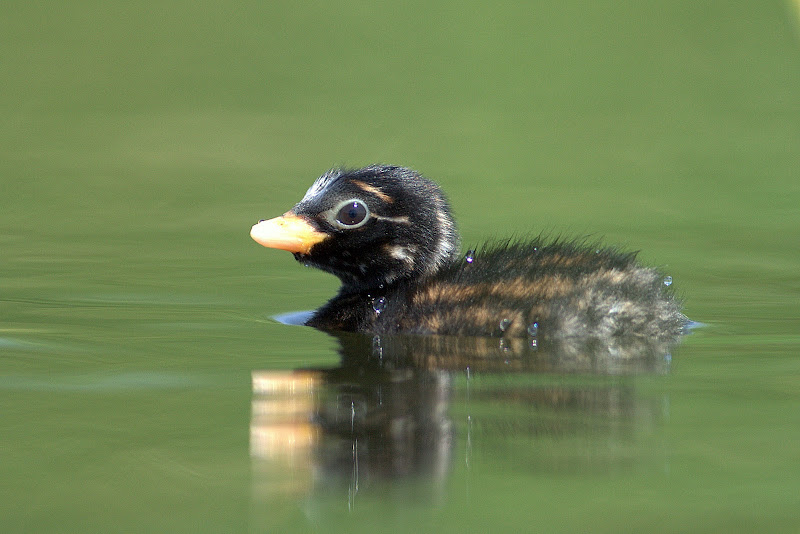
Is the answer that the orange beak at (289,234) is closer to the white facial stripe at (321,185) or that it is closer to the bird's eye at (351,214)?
the bird's eye at (351,214)

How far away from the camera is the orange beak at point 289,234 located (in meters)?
8.84

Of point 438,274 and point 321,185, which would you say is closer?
point 438,274

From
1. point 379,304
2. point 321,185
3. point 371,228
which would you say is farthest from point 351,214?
point 379,304

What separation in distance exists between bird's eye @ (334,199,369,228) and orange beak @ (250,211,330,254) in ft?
0.45

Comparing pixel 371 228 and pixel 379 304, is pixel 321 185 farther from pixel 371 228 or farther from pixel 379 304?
pixel 379 304

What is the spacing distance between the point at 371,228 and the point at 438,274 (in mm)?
507

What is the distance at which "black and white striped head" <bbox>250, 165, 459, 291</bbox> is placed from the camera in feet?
29.7

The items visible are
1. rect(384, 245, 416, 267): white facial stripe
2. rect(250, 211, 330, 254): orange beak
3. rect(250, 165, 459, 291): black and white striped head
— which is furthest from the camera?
rect(384, 245, 416, 267): white facial stripe

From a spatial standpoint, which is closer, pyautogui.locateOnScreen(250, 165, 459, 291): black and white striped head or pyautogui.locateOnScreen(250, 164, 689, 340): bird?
pyautogui.locateOnScreen(250, 164, 689, 340): bird

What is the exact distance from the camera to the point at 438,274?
30.0 feet

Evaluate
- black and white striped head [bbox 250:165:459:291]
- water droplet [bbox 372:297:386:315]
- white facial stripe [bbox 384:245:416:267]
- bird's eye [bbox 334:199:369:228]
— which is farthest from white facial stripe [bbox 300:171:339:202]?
water droplet [bbox 372:297:386:315]

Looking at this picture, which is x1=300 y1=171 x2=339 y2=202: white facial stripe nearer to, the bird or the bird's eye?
the bird

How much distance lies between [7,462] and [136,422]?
2.46 feet

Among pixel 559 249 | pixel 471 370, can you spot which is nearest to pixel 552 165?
pixel 559 249
